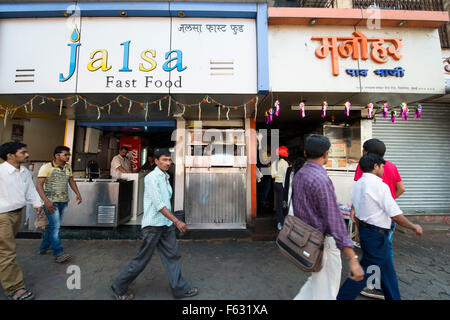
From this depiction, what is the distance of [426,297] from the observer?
276cm

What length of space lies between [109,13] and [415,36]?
6.65 m

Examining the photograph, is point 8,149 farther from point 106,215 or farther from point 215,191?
point 215,191

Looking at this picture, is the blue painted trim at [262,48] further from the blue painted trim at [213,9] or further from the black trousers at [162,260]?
the black trousers at [162,260]

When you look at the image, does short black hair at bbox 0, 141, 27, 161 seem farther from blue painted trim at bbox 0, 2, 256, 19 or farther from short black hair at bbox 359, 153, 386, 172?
short black hair at bbox 359, 153, 386, 172

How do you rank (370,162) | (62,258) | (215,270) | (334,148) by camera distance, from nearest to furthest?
1. (370,162)
2. (215,270)
3. (62,258)
4. (334,148)

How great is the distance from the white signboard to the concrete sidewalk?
3.45 metres

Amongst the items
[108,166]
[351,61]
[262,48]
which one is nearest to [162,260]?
[262,48]

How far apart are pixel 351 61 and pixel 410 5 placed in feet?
13.5

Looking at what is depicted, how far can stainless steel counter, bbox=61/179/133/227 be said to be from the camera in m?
5.18

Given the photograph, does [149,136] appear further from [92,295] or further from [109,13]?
[92,295]

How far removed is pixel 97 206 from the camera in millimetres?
5234

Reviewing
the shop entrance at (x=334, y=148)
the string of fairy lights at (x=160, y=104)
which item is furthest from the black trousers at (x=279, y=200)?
the string of fairy lights at (x=160, y=104)

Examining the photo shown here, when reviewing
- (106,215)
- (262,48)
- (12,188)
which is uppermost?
(262,48)
